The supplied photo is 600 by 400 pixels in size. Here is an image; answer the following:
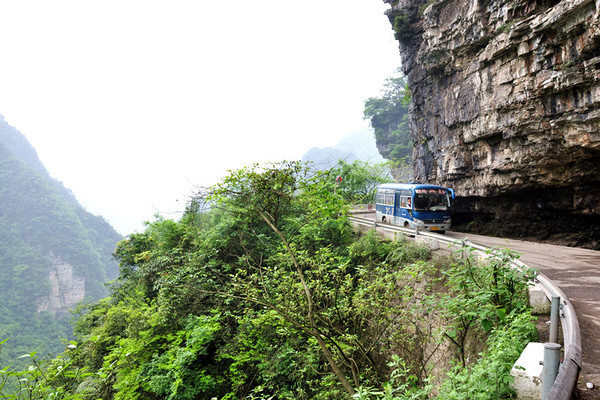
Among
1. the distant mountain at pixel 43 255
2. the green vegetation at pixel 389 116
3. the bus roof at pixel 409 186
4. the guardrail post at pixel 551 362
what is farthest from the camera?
the distant mountain at pixel 43 255

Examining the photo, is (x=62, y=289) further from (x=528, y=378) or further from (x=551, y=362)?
(x=551, y=362)

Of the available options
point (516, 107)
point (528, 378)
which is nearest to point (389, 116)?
point (516, 107)

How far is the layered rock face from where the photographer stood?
35.9 feet

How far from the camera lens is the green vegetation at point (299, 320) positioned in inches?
170

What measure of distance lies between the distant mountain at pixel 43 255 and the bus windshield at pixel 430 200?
5842cm

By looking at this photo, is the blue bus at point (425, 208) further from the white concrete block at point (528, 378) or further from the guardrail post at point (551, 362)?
the guardrail post at point (551, 362)

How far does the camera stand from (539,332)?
446 cm

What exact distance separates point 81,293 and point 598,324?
282 ft

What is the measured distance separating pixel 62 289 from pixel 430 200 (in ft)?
261

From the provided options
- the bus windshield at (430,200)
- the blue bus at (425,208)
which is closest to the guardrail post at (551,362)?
the blue bus at (425,208)

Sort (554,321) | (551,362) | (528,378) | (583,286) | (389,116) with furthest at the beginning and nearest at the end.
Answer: (389,116), (583,286), (554,321), (528,378), (551,362)

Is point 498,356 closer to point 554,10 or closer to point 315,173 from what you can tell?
point 315,173

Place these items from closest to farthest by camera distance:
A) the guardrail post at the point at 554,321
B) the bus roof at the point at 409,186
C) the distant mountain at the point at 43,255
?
the guardrail post at the point at 554,321 → the bus roof at the point at 409,186 → the distant mountain at the point at 43,255

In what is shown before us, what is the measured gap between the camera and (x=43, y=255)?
68.8 meters
